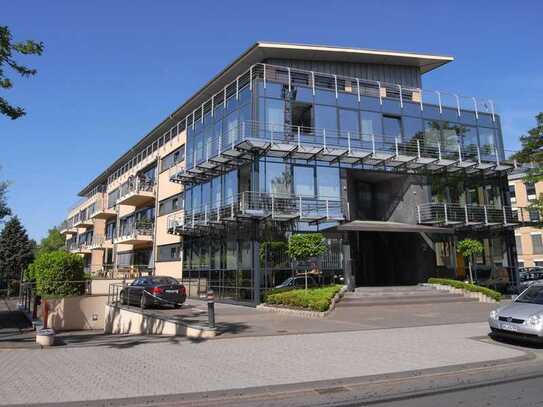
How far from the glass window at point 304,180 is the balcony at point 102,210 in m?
27.8

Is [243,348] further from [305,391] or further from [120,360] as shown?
[305,391]

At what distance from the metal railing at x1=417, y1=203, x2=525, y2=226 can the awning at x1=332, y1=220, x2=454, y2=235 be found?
578mm

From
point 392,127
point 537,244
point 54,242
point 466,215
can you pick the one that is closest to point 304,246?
point 392,127

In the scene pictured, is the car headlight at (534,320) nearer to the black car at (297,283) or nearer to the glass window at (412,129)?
the black car at (297,283)

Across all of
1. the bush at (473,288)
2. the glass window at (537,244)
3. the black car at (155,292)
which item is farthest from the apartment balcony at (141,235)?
the glass window at (537,244)

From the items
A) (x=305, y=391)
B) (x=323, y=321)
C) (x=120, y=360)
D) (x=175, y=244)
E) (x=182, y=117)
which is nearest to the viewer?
(x=305, y=391)

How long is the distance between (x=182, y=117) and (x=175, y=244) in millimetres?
9242

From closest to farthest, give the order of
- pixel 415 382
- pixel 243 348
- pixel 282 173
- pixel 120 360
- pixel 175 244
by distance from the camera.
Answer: pixel 415 382 → pixel 120 360 → pixel 243 348 → pixel 282 173 → pixel 175 244

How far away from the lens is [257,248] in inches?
807

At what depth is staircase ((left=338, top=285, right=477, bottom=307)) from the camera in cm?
1973

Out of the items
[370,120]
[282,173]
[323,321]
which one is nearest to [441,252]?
[370,120]

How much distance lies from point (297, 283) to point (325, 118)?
28.8 ft

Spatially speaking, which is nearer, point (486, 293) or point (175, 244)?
point (486, 293)

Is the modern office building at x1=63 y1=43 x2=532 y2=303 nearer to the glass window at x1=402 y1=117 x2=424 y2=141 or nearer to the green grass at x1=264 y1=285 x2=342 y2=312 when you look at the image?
the glass window at x1=402 y1=117 x2=424 y2=141
